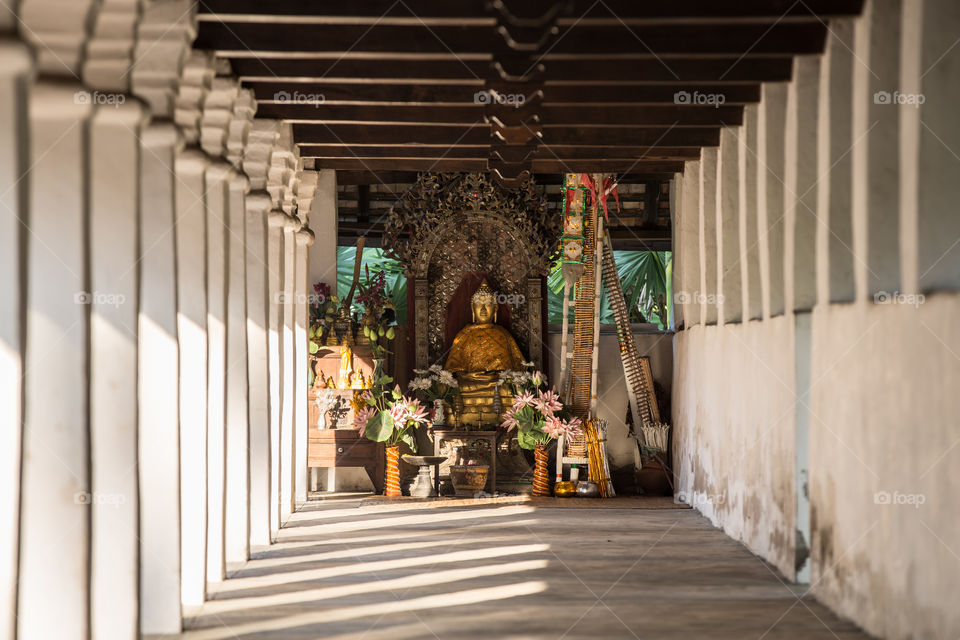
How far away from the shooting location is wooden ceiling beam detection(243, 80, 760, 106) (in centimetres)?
796

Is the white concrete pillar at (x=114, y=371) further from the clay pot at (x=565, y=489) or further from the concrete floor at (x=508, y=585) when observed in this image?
the clay pot at (x=565, y=489)

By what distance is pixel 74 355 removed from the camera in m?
4.13

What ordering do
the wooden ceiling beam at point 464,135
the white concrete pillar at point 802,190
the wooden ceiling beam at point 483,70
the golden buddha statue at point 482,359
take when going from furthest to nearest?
Answer: the golden buddha statue at point 482,359 → the wooden ceiling beam at point 464,135 → the wooden ceiling beam at point 483,70 → the white concrete pillar at point 802,190

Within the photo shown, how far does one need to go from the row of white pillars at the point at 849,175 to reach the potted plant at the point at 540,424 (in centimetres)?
243

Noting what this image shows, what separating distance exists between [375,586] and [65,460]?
9.78ft

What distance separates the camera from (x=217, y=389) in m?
6.78

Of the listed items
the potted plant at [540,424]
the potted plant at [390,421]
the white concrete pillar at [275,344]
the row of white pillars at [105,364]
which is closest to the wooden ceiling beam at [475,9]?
the row of white pillars at [105,364]

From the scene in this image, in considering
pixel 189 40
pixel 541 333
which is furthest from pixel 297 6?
pixel 541 333

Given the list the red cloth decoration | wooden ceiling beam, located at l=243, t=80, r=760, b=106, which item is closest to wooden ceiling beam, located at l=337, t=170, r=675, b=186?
the red cloth decoration

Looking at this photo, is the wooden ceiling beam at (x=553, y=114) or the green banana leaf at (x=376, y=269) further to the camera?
the green banana leaf at (x=376, y=269)

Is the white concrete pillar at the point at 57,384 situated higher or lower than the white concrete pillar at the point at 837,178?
lower

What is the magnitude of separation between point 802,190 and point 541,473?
18.3ft

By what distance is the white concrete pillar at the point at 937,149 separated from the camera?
4.83m

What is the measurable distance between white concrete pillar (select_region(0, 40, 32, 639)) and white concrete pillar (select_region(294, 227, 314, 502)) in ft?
22.5
